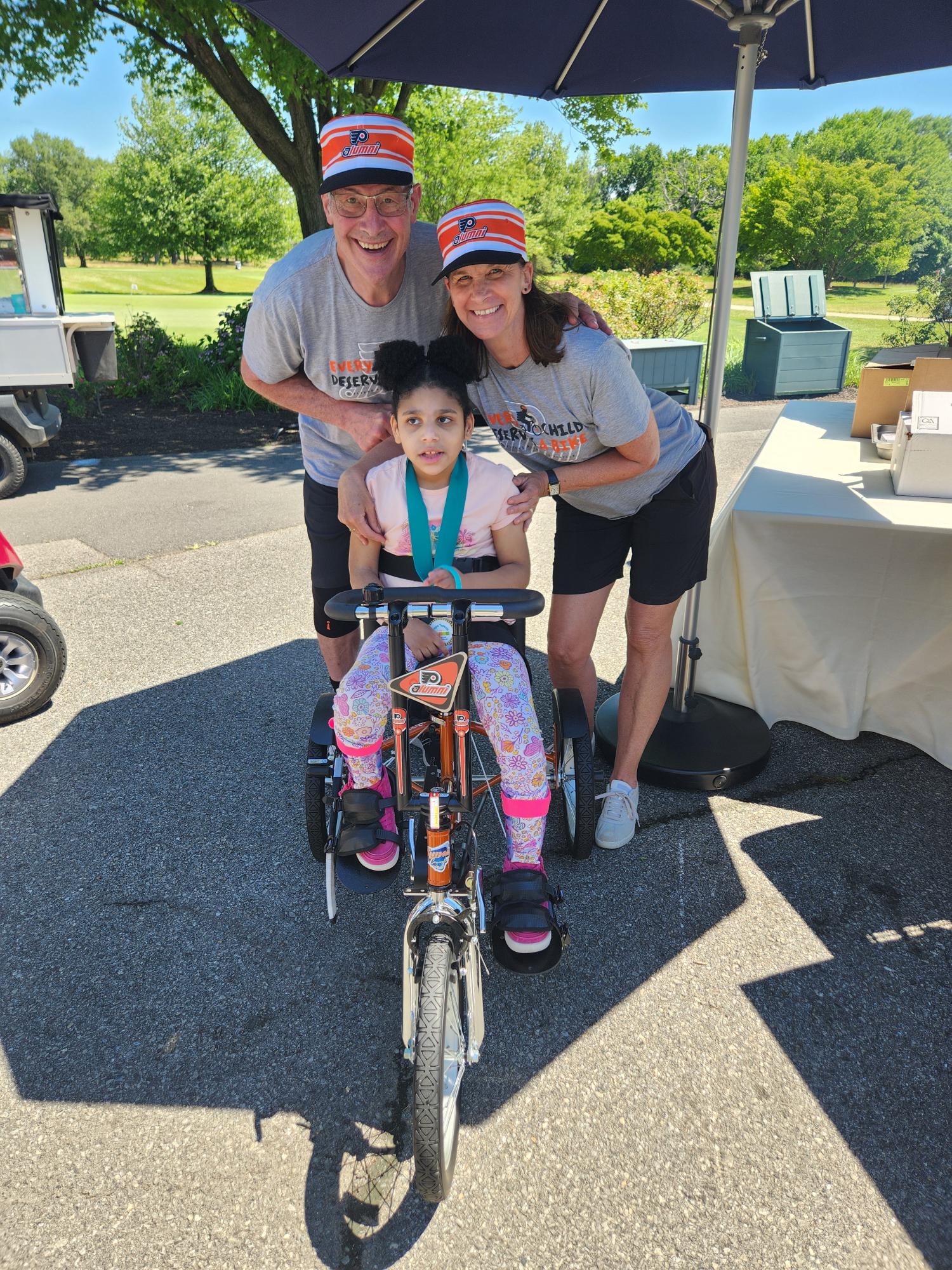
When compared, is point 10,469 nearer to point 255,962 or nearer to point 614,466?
point 255,962

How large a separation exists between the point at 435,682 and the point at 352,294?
1229 mm

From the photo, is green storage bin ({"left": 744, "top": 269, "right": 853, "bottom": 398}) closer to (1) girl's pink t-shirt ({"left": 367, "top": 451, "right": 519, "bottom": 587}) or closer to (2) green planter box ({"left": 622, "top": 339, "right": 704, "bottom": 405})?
(2) green planter box ({"left": 622, "top": 339, "right": 704, "bottom": 405})

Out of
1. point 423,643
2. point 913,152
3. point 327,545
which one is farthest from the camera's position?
point 913,152

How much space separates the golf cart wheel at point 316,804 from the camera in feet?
8.84

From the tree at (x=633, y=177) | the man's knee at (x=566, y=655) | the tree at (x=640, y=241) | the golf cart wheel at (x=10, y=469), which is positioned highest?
the tree at (x=633, y=177)

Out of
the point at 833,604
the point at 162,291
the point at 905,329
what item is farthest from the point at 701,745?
the point at 162,291

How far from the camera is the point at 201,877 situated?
9.41 ft

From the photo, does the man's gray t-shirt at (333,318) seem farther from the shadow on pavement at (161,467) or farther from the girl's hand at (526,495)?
the shadow on pavement at (161,467)

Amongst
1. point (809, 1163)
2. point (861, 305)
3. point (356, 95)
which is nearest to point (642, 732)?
point (809, 1163)

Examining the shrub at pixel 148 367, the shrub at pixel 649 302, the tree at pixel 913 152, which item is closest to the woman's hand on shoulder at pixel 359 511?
the shrub at pixel 148 367

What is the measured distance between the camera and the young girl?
216cm

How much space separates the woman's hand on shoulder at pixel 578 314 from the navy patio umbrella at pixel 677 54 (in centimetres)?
67

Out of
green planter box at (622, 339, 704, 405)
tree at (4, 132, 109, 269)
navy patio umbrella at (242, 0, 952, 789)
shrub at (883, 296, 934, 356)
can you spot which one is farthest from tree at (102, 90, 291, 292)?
navy patio umbrella at (242, 0, 952, 789)

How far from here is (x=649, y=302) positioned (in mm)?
14438
